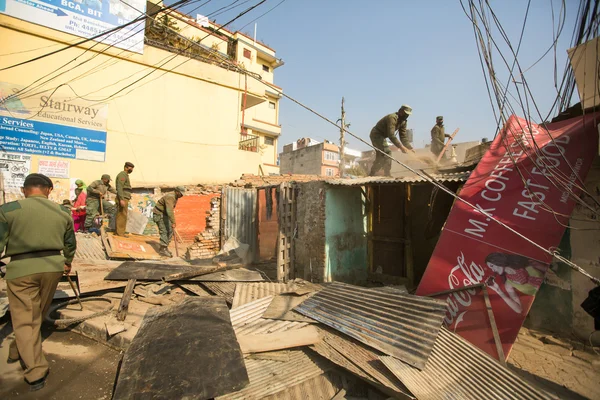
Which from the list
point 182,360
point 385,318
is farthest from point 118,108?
point 385,318

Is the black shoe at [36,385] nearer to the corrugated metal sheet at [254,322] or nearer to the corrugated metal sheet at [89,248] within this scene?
the corrugated metal sheet at [254,322]

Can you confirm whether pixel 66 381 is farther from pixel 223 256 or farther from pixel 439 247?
pixel 223 256

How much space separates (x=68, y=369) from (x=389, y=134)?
6.97 meters

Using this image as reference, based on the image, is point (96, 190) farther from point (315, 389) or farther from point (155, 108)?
point (315, 389)

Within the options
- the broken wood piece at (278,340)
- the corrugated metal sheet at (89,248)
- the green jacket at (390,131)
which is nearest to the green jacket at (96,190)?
the corrugated metal sheet at (89,248)

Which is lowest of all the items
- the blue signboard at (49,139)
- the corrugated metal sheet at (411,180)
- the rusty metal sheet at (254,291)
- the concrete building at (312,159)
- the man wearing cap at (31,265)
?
the rusty metal sheet at (254,291)

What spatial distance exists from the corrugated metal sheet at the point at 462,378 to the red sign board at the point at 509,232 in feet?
2.04

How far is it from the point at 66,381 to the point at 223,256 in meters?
5.32

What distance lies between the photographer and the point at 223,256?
26.4 ft

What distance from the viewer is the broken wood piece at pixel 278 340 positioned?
2.94 metres

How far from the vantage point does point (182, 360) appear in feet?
8.30

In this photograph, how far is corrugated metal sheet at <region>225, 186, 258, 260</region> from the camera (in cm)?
854

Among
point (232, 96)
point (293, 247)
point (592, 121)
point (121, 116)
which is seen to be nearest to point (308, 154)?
point (232, 96)

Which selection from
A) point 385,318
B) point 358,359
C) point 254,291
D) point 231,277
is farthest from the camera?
point 231,277
